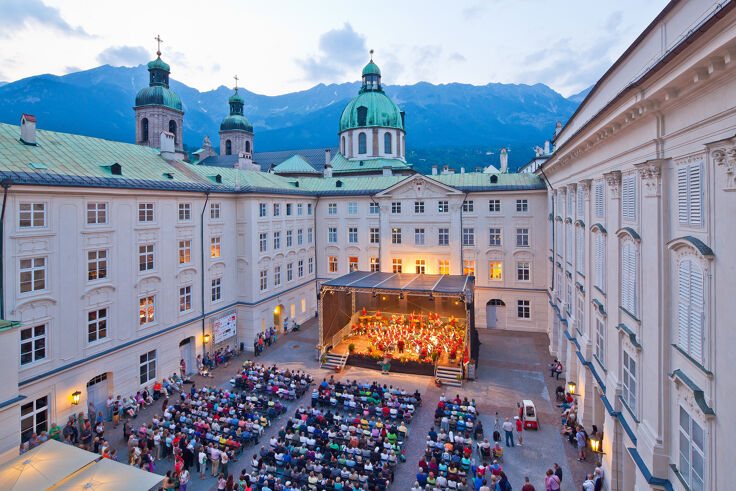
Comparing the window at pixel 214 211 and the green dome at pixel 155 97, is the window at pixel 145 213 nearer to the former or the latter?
the window at pixel 214 211

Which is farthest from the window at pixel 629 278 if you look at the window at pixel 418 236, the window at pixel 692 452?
the window at pixel 418 236

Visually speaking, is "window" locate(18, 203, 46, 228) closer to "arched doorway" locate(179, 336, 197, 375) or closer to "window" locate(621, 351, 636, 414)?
"arched doorway" locate(179, 336, 197, 375)

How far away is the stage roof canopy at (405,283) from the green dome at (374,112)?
101 feet

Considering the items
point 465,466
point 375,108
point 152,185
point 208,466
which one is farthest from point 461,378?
point 375,108

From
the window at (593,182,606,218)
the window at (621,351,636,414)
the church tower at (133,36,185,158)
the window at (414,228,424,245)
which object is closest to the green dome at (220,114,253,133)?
the church tower at (133,36,185,158)

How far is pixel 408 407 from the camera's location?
2044cm

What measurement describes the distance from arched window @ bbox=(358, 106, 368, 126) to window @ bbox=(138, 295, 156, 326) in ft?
135

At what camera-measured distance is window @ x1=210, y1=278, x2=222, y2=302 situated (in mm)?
28422

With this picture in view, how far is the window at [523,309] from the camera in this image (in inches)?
1359

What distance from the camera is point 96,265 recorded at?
2033 centimetres

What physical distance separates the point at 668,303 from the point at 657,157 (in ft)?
11.6

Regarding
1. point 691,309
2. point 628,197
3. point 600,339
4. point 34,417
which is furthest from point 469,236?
point 34,417

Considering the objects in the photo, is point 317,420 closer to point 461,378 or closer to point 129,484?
point 129,484

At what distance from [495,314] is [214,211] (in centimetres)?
2460
